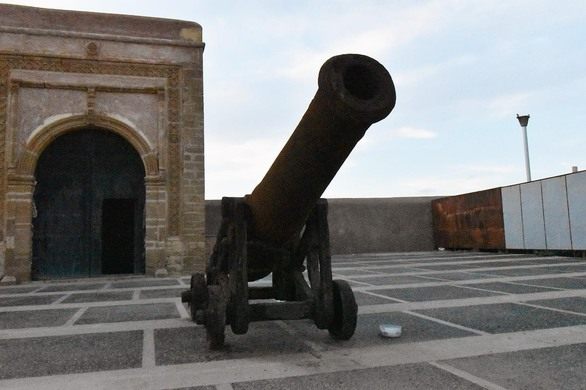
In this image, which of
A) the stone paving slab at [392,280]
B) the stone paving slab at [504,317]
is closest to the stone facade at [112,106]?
the stone paving slab at [392,280]

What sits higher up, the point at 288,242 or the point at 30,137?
the point at 30,137

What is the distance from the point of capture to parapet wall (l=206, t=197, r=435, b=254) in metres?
15.3

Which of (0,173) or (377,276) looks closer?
(377,276)

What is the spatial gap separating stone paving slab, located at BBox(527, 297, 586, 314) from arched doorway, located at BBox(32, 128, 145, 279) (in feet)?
27.7

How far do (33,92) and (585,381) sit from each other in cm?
1077

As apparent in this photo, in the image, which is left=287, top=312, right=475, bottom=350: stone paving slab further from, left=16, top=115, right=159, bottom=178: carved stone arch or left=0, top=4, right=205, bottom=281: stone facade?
left=16, top=115, right=159, bottom=178: carved stone arch

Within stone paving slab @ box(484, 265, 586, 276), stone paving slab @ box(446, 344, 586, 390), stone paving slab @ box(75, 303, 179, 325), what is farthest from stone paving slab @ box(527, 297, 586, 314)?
stone paving slab @ box(75, 303, 179, 325)

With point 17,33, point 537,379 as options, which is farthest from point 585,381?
point 17,33

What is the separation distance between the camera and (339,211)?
1541 cm

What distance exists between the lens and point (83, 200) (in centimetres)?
984

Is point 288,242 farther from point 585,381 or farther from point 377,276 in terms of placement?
point 377,276

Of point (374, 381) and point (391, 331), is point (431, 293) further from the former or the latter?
point (374, 381)

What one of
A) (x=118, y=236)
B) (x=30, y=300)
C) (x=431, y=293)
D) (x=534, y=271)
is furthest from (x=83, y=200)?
(x=534, y=271)

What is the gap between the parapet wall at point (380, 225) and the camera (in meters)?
15.3
